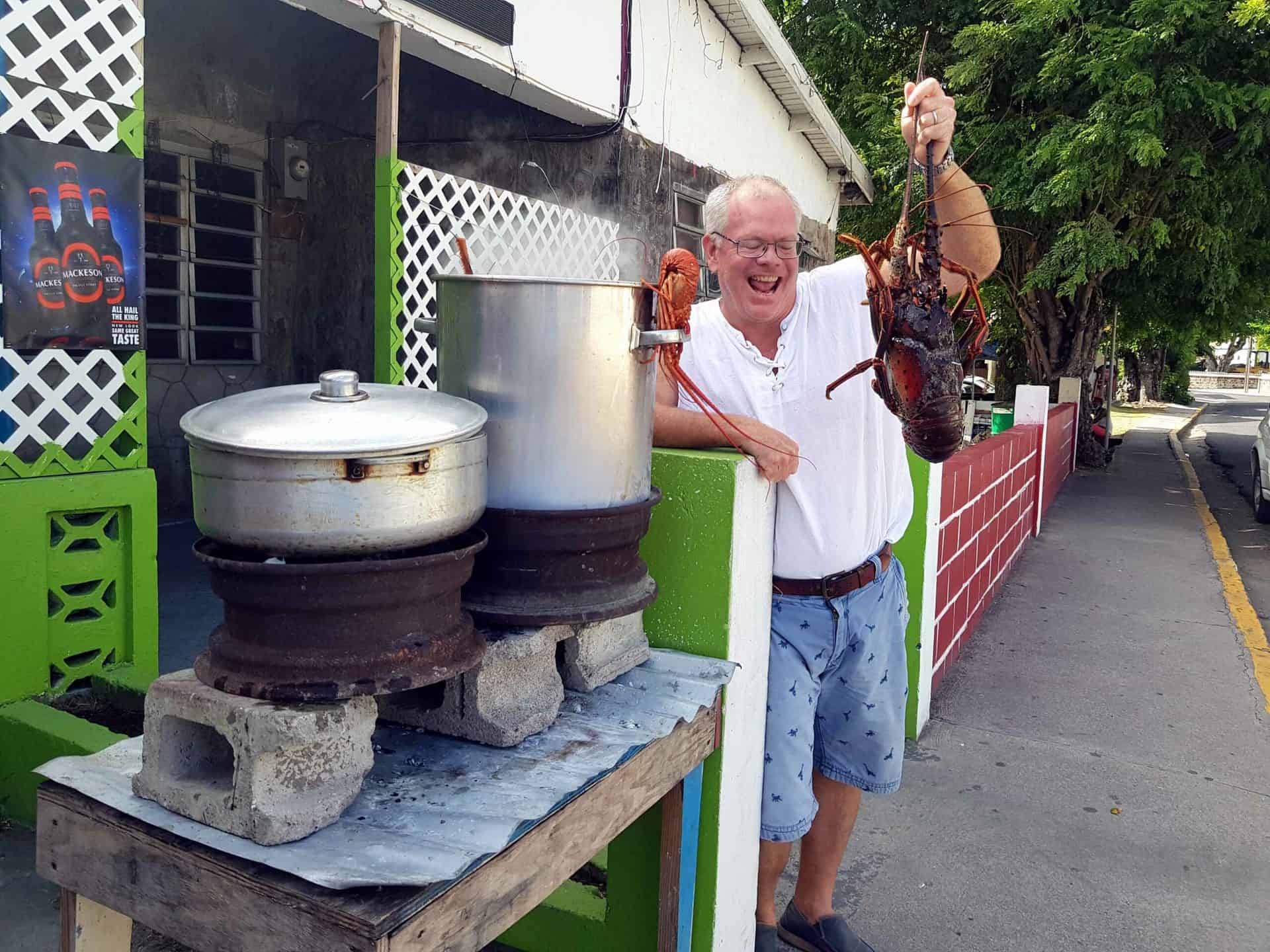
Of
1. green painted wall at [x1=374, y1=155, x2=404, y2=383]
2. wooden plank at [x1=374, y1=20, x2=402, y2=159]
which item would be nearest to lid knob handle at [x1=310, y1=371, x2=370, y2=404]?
green painted wall at [x1=374, y1=155, x2=404, y2=383]

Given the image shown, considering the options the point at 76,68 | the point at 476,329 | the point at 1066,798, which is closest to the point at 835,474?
the point at 476,329

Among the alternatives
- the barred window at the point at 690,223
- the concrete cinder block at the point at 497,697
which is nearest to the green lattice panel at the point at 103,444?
the concrete cinder block at the point at 497,697

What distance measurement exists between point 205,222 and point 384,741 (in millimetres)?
6458

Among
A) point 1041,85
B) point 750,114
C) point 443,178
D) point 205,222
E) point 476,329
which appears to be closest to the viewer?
point 476,329

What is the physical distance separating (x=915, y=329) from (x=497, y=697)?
4.31 ft

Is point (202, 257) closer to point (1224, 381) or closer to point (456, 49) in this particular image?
point (456, 49)

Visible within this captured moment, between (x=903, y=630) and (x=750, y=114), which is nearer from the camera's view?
(x=903, y=630)

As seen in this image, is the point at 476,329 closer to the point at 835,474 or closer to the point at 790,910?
the point at 835,474

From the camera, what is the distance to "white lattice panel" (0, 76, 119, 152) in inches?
126

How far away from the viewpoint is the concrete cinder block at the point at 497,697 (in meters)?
1.75

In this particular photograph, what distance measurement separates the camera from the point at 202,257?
7.18m

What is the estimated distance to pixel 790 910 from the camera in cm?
305

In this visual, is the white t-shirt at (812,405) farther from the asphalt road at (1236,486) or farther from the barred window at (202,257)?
the asphalt road at (1236,486)

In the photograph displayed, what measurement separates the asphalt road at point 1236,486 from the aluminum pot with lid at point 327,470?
24.4 ft
